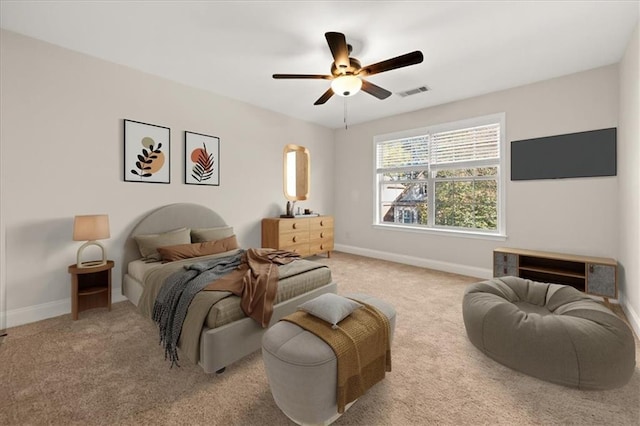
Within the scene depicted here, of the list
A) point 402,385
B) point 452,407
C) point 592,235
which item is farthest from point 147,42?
point 592,235

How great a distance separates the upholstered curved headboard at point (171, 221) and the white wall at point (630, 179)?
4802 millimetres

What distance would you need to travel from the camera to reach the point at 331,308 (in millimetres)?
1767

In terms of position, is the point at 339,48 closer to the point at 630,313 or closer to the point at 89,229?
the point at 89,229

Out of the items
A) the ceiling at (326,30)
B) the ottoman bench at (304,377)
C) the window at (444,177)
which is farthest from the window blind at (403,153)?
the ottoman bench at (304,377)

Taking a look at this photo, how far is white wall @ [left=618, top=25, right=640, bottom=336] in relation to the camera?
256cm

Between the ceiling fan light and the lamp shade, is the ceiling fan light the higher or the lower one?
the higher one

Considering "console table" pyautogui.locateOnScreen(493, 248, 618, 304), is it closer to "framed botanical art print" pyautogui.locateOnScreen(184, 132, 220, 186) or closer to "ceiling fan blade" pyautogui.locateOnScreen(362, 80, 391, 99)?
"ceiling fan blade" pyautogui.locateOnScreen(362, 80, 391, 99)

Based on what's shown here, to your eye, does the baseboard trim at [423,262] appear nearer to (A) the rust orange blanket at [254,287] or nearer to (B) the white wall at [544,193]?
(B) the white wall at [544,193]

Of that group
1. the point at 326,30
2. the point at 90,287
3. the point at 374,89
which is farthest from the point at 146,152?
the point at 374,89

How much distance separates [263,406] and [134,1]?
3.22m

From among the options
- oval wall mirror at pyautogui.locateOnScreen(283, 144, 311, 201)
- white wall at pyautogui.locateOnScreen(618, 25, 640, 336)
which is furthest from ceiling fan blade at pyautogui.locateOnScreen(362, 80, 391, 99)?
oval wall mirror at pyautogui.locateOnScreen(283, 144, 311, 201)

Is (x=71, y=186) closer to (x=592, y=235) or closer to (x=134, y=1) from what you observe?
(x=134, y=1)

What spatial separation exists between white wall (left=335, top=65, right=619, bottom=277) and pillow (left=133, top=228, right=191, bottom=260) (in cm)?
381

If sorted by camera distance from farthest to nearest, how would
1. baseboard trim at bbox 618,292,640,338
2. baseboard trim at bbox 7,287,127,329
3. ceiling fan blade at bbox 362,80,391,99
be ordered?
ceiling fan blade at bbox 362,80,391,99, baseboard trim at bbox 7,287,127,329, baseboard trim at bbox 618,292,640,338
